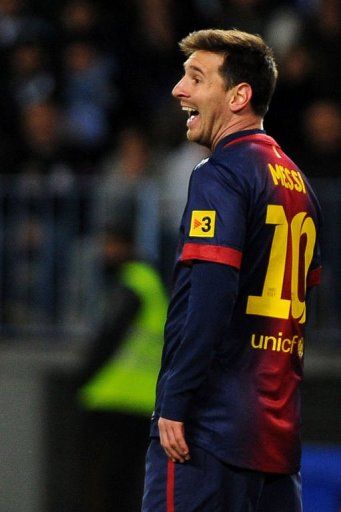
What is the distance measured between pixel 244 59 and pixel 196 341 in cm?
82

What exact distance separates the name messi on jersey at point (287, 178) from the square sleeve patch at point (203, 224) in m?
0.24

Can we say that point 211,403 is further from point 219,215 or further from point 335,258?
point 335,258

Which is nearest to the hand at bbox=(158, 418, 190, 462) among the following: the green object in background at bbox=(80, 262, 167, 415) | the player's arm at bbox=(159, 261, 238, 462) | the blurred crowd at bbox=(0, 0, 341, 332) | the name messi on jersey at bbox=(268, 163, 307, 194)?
the player's arm at bbox=(159, 261, 238, 462)

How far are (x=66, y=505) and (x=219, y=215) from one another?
4782mm

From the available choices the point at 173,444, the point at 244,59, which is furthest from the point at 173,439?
the point at 244,59

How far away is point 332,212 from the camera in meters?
7.89

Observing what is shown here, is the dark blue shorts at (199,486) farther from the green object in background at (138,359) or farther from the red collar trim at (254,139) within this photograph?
the green object in background at (138,359)

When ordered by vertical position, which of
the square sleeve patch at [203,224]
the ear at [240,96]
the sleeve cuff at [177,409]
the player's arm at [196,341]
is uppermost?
the ear at [240,96]

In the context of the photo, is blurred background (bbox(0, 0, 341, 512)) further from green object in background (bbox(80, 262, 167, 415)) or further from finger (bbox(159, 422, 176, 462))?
finger (bbox(159, 422, 176, 462))

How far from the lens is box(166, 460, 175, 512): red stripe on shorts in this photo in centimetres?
382

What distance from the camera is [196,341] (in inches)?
147

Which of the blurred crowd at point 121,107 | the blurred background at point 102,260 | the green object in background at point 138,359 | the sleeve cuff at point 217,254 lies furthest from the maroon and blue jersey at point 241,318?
the blurred crowd at point 121,107

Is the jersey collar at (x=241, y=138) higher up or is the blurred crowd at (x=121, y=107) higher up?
the blurred crowd at (x=121, y=107)

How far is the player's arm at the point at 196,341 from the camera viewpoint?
3.71 meters
